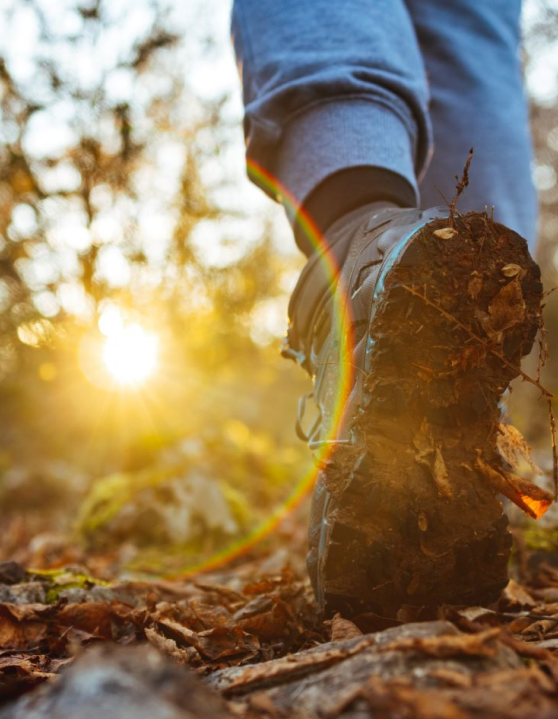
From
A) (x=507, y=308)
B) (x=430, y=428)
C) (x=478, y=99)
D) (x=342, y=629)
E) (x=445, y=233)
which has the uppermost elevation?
(x=478, y=99)

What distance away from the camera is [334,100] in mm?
1555

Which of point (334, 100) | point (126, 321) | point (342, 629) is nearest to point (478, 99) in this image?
point (334, 100)

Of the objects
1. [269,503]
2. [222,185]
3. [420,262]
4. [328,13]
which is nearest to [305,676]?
[420,262]

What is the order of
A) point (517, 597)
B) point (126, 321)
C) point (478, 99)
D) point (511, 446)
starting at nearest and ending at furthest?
point (511, 446), point (517, 597), point (478, 99), point (126, 321)

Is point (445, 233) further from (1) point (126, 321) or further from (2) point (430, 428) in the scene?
(1) point (126, 321)

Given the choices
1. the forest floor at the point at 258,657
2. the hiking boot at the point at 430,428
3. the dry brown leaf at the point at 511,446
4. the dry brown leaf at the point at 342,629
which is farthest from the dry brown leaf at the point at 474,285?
the dry brown leaf at the point at 342,629

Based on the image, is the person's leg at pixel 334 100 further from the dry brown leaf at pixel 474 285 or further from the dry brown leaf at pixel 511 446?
the dry brown leaf at pixel 511 446

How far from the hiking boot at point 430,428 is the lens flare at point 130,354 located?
5.90 m

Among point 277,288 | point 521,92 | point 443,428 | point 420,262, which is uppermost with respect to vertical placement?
point 277,288

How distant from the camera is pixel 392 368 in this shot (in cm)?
115

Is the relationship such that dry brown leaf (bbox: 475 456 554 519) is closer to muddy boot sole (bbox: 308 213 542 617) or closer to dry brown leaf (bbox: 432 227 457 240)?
muddy boot sole (bbox: 308 213 542 617)

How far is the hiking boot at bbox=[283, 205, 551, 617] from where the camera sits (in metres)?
1.13

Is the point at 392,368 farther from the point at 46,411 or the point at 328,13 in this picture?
the point at 46,411

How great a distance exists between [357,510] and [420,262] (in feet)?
1.70
